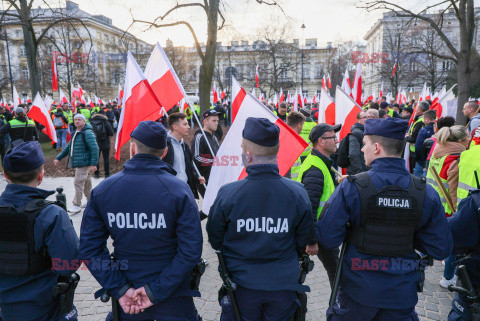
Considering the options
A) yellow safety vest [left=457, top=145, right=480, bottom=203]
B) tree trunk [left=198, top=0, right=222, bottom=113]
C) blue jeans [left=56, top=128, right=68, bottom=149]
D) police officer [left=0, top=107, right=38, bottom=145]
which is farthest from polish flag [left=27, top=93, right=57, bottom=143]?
yellow safety vest [left=457, top=145, right=480, bottom=203]

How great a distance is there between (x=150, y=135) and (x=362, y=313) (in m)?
1.97

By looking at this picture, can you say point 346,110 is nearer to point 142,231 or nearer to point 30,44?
point 142,231

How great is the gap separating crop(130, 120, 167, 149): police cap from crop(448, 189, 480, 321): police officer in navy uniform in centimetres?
232

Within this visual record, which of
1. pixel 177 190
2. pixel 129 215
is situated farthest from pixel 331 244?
pixel 129 215

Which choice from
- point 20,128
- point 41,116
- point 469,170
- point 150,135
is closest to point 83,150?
point 20,128

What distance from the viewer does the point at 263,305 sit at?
2438 mm

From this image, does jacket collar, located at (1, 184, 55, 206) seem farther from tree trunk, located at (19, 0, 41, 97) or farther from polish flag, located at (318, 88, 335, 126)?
tree trunk, located at (19, 0, 41, 97)

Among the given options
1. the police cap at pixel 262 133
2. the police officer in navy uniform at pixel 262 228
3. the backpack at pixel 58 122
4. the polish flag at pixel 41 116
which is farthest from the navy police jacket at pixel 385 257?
the backpack at pixel 58 122

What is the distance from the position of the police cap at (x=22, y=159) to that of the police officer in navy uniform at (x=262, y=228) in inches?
53.4

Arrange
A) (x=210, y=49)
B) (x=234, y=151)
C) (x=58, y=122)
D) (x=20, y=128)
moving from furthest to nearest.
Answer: (x=58, y=122), (x=210, y=49), (x=20, y=128), (x=234, y=151)

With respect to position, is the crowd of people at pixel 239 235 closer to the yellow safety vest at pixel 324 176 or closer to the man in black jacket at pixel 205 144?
the yellow safety vest at pixel 324 176

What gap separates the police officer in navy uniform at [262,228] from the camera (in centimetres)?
233

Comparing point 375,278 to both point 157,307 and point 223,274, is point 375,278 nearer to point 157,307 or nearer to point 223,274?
point 223,274

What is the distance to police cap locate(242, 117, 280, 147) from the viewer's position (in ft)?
7.91
